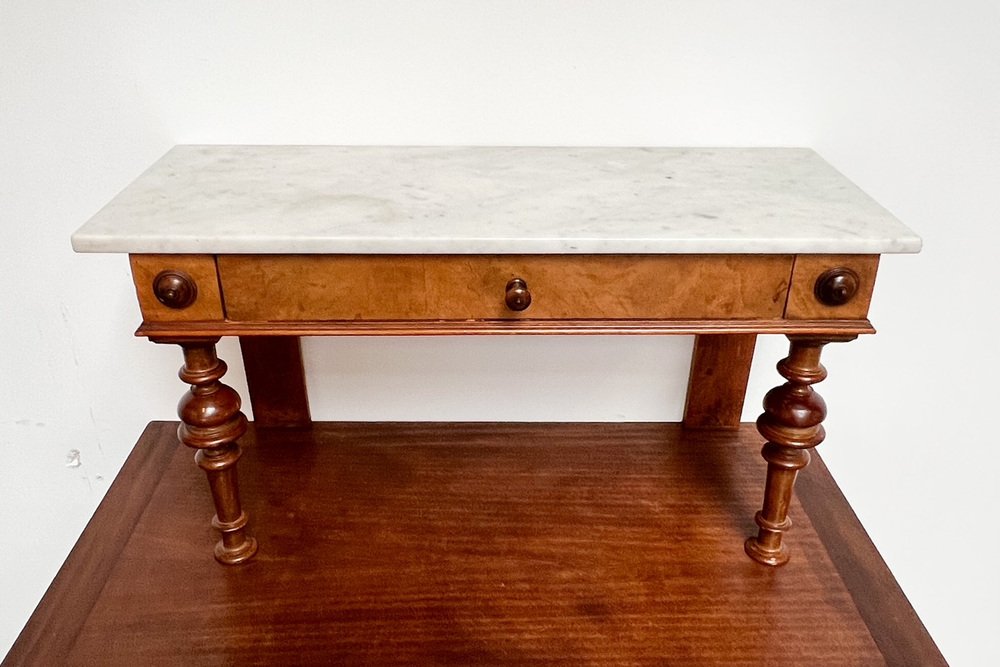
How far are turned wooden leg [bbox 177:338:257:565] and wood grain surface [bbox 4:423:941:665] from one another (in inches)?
6.5

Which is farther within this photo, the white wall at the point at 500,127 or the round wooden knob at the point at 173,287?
the white wall at the point at 500,127

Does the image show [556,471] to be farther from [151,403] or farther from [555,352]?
[151,403]

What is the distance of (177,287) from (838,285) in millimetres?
824

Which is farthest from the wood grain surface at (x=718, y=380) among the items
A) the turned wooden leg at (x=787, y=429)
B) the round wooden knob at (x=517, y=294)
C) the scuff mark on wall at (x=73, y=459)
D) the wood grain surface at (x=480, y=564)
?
the scuff mark on wall at (x=73, y=459)

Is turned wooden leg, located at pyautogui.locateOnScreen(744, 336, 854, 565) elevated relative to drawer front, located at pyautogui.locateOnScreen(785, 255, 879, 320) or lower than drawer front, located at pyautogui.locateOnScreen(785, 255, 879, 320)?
lower

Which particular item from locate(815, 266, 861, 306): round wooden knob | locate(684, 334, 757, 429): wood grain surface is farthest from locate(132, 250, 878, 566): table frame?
locate(684, 334, 757, 429): wood grain surface

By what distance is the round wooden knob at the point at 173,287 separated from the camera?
1.01m

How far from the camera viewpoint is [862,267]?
1.03m

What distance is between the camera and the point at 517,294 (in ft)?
3.34

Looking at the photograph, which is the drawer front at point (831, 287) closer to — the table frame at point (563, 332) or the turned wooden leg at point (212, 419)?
the table frame at point (563, 332)

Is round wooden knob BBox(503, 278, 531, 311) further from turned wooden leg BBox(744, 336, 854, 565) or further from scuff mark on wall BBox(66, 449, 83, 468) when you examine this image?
scuff mark on wall BBox(66, 449, 83, 468)

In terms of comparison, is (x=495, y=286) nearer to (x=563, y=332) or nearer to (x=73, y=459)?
(x=563, y=332)

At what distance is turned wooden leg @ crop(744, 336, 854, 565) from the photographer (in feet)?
3.70

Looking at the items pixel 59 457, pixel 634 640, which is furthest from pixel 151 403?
pixel 634 640
